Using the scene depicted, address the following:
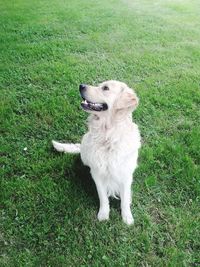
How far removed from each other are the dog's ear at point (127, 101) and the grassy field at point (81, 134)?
102cm

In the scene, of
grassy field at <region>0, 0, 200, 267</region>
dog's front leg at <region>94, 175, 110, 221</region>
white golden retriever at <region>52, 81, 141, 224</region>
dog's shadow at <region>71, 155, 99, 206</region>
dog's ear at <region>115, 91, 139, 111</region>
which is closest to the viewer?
dog's ear at <region>115, 91, 139, 111</region>

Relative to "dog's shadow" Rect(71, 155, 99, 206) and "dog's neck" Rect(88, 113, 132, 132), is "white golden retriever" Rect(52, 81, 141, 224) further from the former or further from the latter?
"dog's shadow" Rect(71, 155, 99, 206)

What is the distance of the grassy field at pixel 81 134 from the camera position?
2.98 meters

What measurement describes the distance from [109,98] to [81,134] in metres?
1.39

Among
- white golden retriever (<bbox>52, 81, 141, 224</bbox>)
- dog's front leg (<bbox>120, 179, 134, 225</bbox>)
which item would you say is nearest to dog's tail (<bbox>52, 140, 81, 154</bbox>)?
white golden retriever (<bbox>52, 81, 141, 224</bbox>)

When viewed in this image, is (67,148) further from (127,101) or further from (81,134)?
(127,101)

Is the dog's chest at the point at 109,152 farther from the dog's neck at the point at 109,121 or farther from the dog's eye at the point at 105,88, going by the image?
the dog's eye at the point at 105,88

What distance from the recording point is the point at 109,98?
113 inches

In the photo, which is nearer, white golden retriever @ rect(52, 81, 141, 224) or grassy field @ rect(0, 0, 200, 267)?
white golden retriever @ rect(52, 81, 141, 224)

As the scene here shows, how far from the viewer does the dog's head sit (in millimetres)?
2771

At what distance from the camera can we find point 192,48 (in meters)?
6.38

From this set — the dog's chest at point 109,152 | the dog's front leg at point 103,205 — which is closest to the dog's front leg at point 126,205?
the dog's front leg at point 103,205

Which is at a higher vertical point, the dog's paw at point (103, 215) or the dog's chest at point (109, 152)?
the dog's chest at point (109, 152)

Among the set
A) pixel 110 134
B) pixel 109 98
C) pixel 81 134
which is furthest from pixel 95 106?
pixel 81 134
